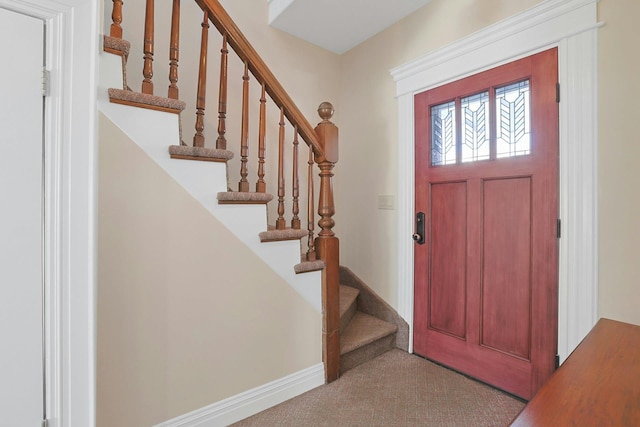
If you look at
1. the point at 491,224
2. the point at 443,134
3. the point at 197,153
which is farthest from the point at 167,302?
the point at 443,134

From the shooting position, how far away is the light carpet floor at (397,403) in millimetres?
1558

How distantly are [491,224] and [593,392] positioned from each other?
135cm

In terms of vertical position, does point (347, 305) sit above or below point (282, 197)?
below

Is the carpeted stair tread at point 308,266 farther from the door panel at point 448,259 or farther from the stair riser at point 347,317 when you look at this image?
the door panel at point 448,259

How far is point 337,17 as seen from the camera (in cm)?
239

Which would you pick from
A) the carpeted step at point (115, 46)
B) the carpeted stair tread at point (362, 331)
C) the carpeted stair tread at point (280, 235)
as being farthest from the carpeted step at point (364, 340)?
the carpeted step at point (115, 46)

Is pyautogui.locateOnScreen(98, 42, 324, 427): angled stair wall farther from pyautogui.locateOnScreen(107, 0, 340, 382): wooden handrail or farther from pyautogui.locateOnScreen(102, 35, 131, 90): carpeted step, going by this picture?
pyautogui.locateOnScreen(107, 0, 340, 382): wooden handrail

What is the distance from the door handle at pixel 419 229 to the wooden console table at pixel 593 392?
1.33 m

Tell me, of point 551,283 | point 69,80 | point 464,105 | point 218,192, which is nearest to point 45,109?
point 69,80

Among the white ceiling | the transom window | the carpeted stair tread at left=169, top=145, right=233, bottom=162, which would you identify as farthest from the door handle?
the white ceiling

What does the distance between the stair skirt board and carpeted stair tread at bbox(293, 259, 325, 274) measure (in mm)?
602

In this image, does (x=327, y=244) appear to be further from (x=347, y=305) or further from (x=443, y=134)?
(x=443, y=134)

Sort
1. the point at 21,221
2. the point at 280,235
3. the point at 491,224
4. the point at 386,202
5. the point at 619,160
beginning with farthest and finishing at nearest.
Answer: the point at 386,202 < the point at 491,224 < the point at 280,235 < the point at 619,160 < the point at 21,221

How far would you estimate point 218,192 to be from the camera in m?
1.47
